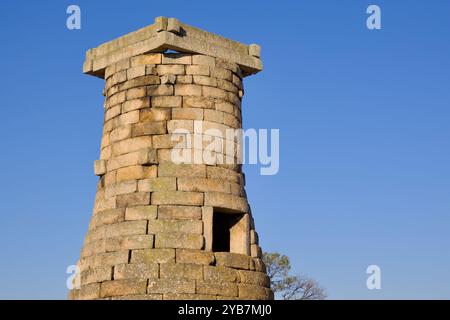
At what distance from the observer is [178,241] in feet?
41.3

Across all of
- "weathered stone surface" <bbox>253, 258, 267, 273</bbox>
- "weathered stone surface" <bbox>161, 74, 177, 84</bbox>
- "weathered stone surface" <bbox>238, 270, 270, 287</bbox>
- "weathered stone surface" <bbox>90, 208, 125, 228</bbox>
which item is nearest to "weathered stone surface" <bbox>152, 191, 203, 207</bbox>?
"weathered stone surface" <bbox>90, 208, 125, 228</bbox>

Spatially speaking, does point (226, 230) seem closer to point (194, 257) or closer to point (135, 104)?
point (194, 257)

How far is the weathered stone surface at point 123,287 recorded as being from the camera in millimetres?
12195

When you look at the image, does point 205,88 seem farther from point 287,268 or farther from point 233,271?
point 287,268

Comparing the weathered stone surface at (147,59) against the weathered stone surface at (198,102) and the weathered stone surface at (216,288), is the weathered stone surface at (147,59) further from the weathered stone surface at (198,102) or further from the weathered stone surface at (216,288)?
the weathered stone surface at (216,288)

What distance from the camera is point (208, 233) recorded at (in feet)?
42.2

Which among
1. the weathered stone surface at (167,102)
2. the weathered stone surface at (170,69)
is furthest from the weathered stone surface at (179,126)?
the weathered stone surface at (170,69)

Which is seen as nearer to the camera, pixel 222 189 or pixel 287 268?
pixel 222 189

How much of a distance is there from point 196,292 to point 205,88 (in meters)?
4.12

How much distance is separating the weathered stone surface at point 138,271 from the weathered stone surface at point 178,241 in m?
0.43

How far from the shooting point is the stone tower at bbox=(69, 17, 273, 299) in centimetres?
1248

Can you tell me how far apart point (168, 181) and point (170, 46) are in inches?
107

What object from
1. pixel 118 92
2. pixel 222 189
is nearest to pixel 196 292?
pixel 222 189
